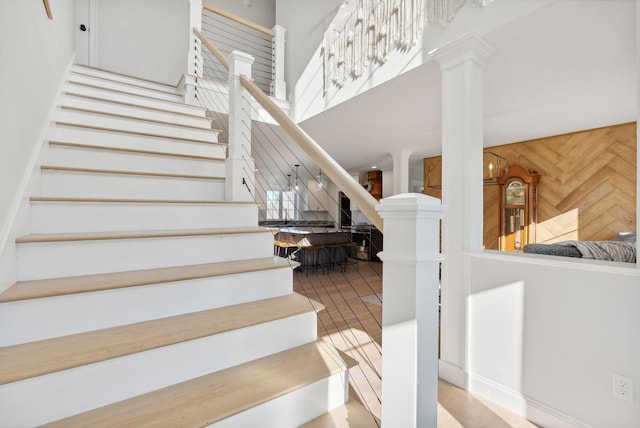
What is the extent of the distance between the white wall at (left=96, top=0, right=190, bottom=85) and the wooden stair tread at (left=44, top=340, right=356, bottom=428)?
17.2 ft

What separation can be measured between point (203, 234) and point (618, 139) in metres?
5.25

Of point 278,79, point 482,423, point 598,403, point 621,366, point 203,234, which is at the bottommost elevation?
point 482,423

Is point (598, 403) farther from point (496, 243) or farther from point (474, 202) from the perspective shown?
point (496, 243)

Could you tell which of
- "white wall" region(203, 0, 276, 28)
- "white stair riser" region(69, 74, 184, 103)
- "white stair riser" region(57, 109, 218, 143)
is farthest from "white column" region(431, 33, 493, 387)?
"white wall" region(203, 0, 276, 28)

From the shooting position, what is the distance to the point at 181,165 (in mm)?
2266

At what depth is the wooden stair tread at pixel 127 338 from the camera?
0.93m

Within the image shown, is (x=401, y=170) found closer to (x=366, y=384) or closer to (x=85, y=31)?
(x=366, y=384)

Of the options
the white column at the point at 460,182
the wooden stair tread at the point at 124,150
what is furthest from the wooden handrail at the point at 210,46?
the white column at the point at 460,182

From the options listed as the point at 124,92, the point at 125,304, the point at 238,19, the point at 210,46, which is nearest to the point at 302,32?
the point at 238,19

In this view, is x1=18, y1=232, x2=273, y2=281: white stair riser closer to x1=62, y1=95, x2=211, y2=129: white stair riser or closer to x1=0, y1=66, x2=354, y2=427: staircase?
x1=0, y1=66, x2=354, y2=427: staircase

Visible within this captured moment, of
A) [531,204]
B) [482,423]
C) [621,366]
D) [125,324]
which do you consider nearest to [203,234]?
[125,324]

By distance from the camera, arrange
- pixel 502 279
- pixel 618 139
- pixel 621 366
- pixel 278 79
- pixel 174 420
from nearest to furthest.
Result: 1. pixel 174 420
2. pixel 621 366
3. pixel 502 279
4. pixel 618 139
5. pixel 278 79

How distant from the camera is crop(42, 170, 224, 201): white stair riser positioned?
1.71 meters

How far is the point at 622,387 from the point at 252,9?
764 centimetres
